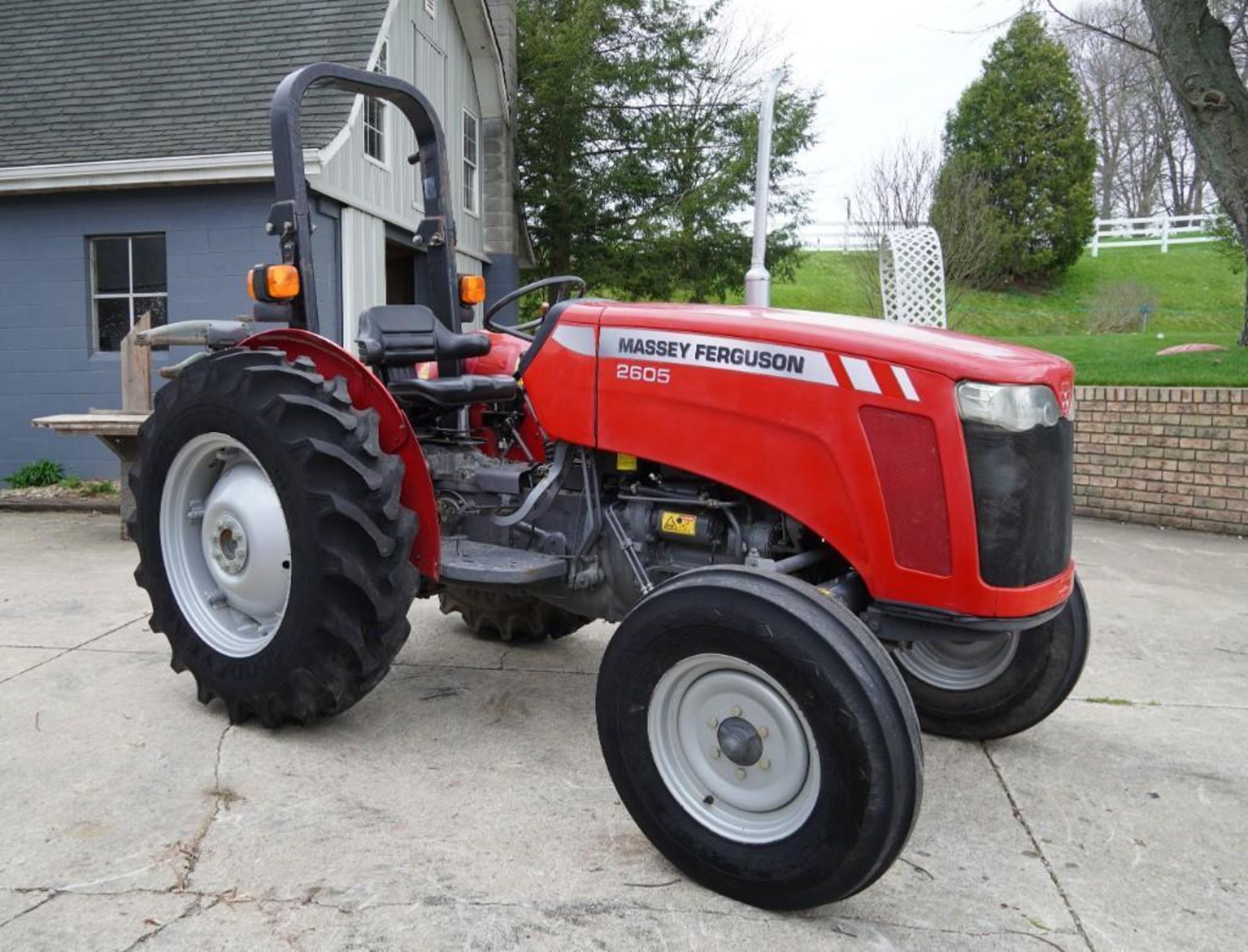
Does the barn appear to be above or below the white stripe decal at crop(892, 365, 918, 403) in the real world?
above

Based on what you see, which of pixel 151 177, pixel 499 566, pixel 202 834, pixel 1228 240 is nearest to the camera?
pixel 202 834

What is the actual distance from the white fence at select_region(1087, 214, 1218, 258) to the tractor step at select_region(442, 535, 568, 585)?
29.1 meters

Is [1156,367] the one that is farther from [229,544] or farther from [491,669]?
[229,544]

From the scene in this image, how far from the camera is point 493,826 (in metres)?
2.64

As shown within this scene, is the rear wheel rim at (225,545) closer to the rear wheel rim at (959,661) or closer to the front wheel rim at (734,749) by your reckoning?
the front wheel rim at (734,749)

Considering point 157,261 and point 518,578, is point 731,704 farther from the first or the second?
point 157,261

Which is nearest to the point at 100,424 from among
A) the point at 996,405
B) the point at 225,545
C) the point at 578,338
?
the point at 225,545

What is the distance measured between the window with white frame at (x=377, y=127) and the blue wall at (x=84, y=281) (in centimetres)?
141

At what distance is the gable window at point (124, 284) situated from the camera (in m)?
8.97

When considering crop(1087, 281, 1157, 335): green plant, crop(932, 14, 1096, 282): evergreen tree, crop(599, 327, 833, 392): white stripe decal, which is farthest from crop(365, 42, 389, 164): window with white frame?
crop(932, 14, 1096, 282): evergreen tree

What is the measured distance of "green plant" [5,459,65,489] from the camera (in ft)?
29.6

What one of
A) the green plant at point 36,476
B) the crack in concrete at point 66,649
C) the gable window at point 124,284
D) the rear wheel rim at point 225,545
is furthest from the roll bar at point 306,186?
the green plant at point 36,476

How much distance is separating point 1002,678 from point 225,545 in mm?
2597

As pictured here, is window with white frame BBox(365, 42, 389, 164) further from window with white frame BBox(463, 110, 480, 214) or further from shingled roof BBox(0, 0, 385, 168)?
window with white frame BBox(463, 110, 480, 214)
